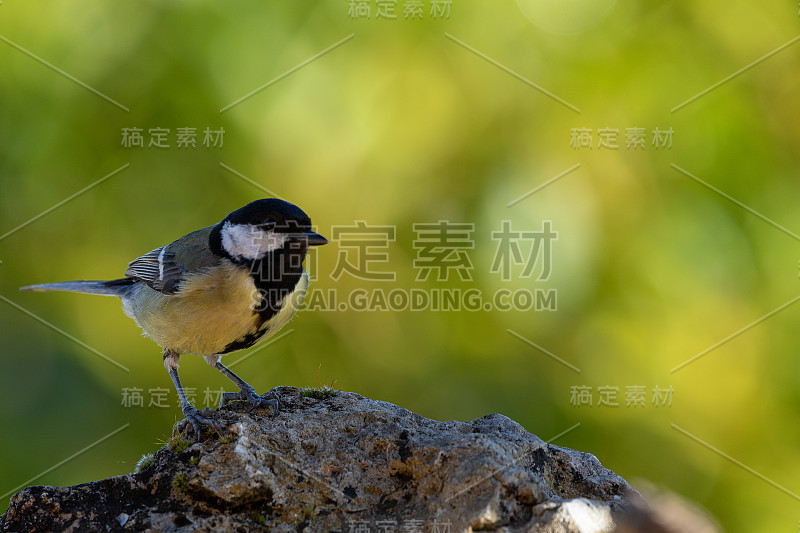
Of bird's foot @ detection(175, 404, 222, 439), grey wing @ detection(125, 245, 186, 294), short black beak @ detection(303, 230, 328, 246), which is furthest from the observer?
grey wing @ detection(125, 245, 186, 294)

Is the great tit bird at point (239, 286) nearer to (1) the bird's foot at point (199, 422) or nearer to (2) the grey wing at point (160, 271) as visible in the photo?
(2) the grey wing at point (160, 271)

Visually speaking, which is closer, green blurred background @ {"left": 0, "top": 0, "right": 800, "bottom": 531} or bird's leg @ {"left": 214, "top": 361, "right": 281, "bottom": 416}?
bird's leg @ {"left": 214, "top": 361, "right": 281, "bottom": 416}

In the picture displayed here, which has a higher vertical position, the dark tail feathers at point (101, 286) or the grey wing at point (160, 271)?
the grey wing at point (160, 271)

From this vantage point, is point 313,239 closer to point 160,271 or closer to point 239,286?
point 239,286

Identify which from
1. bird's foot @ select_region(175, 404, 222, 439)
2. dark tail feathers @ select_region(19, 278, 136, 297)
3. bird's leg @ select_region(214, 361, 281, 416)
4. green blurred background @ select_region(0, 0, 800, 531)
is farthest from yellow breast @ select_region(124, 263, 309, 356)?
green blurred background @ select_region(0, 0, 800, 531)

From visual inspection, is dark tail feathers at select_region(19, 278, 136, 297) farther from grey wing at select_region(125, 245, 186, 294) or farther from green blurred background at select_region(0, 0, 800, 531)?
green blurred background at select_region(0, 0, 800, 531)

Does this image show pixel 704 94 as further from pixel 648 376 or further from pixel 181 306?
pixel 181 306

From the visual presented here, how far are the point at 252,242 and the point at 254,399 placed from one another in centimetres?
71

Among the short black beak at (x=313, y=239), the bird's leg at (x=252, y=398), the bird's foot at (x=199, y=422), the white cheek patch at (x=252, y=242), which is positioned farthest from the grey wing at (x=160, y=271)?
the bird's foot at (x=199, y=422)

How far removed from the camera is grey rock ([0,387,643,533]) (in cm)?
206

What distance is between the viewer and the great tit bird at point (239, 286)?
9.68 feet

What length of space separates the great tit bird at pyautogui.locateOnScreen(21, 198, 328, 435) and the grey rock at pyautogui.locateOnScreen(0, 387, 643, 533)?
0.51 metres

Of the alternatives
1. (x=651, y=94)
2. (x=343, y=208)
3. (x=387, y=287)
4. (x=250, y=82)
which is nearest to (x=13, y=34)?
(x=250, y=82)

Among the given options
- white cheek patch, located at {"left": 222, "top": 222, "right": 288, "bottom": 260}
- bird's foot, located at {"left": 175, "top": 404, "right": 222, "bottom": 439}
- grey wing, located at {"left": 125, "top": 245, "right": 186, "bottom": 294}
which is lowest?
bird's foot, located at {"left": 175, "top": 404, "right": 222, "bottom": 439}
